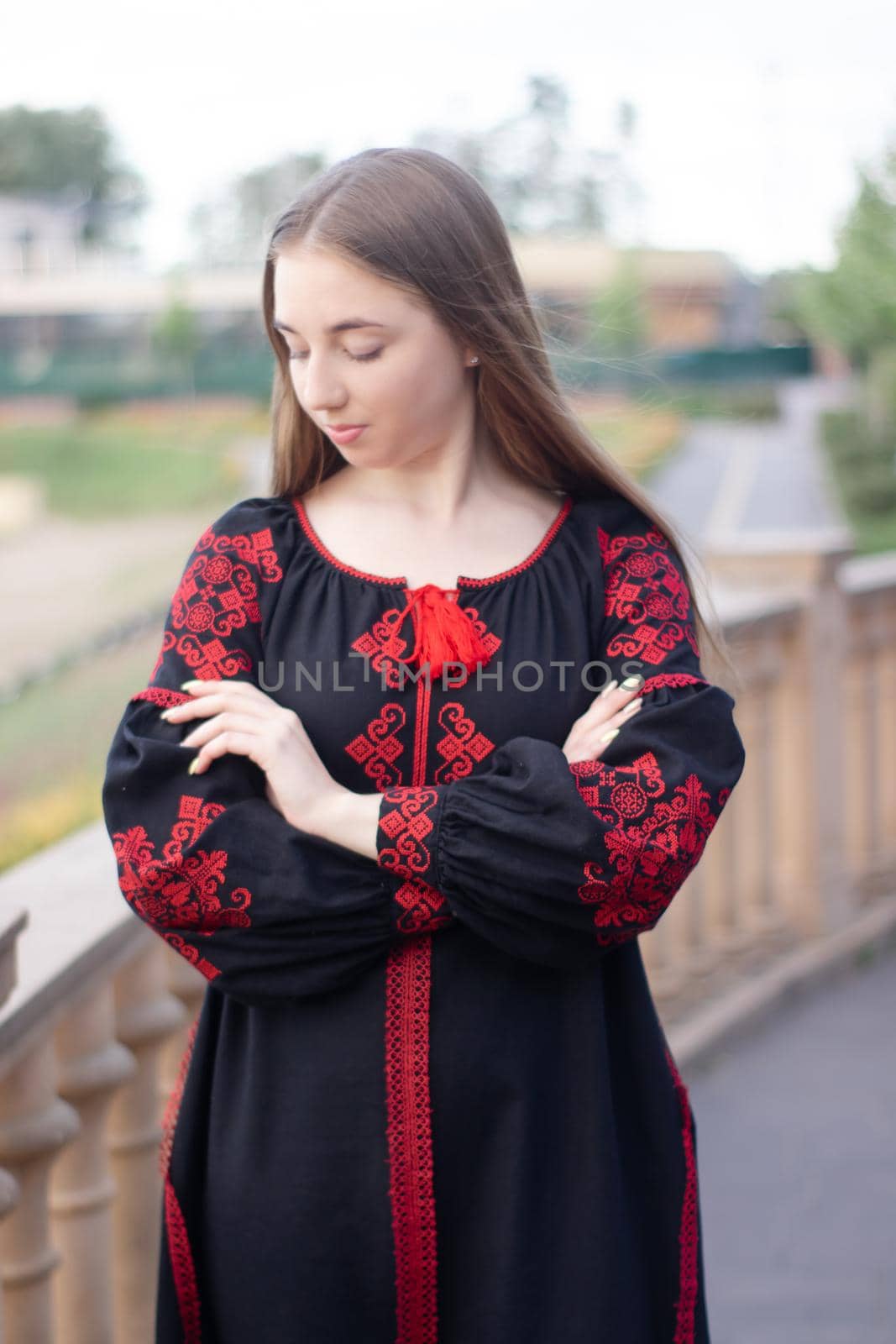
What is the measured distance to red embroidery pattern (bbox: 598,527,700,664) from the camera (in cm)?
148

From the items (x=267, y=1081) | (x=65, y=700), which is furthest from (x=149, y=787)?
(x=65, y=700)

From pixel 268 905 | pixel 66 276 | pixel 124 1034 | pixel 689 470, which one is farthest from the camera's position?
pixel 66 276

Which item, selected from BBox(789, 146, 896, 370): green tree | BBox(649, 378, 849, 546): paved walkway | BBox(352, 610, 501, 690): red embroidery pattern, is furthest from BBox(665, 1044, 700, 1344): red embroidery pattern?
BBox(789, 146, 896, 370): green tree

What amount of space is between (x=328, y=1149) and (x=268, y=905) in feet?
0.87

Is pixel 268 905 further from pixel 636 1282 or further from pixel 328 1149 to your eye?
pixel 636 1282

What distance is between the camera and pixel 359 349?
54.7 inches

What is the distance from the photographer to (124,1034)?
178cm

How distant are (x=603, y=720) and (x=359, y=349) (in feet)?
1.39

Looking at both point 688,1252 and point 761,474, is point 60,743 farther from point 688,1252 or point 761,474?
point 688,1252

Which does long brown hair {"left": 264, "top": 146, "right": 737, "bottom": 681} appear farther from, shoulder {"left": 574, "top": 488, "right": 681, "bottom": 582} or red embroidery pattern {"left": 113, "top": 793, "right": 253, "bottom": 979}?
red embroidery pattern {"left": 113, "top": 793, "right": 253, "bottom": 979}

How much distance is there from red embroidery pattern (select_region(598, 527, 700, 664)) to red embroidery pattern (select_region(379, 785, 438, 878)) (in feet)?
0.88

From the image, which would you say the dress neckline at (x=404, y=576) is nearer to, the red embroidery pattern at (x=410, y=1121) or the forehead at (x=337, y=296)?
the forehead at (x=337, y=296)

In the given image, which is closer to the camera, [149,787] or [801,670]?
[149,787]

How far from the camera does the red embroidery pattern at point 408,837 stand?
4.44 feet
